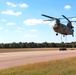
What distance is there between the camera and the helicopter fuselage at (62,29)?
65088 millimetres

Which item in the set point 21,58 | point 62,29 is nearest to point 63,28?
point 62,29

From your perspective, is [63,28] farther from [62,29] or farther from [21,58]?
[21,58]

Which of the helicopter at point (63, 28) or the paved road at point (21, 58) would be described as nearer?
the paved road at point (21, 58)

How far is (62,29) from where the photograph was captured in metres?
67.3

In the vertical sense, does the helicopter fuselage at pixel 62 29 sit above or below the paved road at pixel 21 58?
above

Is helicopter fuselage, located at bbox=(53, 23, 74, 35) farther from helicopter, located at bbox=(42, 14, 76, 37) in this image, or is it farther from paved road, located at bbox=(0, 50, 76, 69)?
paved road, located at bbox=(0, 50, 76, 69)

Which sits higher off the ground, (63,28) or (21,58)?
(63,28)

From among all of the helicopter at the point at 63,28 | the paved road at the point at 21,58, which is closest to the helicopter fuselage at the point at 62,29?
the helicopter at the point at 63,28

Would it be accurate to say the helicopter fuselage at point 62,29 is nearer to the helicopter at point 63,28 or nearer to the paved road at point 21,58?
the helicopter at point 63,28

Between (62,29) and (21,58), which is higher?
(62,29)

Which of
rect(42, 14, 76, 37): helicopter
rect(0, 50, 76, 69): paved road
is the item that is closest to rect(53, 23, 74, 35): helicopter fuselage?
rect(42, 14, 76, 37): helicopter

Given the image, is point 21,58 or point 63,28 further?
point 63,28

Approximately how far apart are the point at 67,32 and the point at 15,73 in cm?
5474

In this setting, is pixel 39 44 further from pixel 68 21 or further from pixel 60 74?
pixel 60 74
